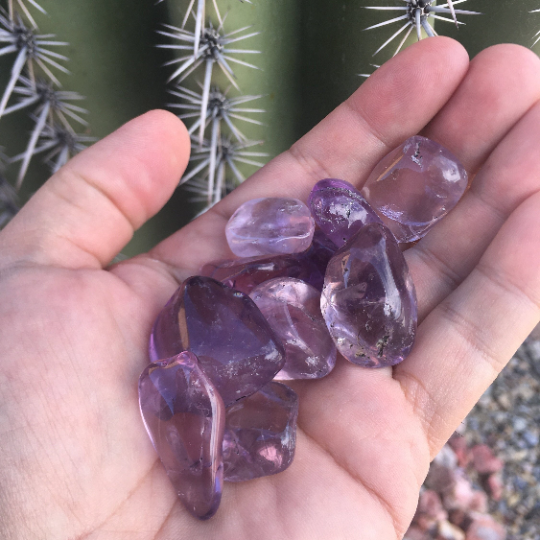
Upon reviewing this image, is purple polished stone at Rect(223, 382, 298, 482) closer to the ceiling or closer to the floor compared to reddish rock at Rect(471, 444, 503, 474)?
closer to the ceiling

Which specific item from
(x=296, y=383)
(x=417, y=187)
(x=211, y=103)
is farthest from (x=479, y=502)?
(x=211, y=103)

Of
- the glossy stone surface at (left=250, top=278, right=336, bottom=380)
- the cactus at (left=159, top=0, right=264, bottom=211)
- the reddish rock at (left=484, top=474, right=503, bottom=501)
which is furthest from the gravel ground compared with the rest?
the cactus at (left=159, top=0, right=264, bottom=211)

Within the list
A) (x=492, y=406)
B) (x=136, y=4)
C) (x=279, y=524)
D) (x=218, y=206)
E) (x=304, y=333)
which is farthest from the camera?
(x=492, y=406)

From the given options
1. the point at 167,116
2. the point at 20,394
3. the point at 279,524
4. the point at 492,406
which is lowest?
the point at 492,406

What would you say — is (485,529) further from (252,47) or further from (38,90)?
(38,90)

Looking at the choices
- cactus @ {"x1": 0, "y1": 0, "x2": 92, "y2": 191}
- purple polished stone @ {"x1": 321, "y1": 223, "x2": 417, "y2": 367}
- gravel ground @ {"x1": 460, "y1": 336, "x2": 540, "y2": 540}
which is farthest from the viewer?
gravel ground @ {"x1": 460, "y1": 336, "x2": 540, "y2": 540}

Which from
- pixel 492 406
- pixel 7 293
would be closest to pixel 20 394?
pixel 7 293

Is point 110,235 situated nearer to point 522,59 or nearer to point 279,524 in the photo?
point 279,524

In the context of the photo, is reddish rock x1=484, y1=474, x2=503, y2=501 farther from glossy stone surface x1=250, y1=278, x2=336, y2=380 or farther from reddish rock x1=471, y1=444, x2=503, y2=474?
glossy stone surface x1=250, y1=278, x2=336, y2=380
